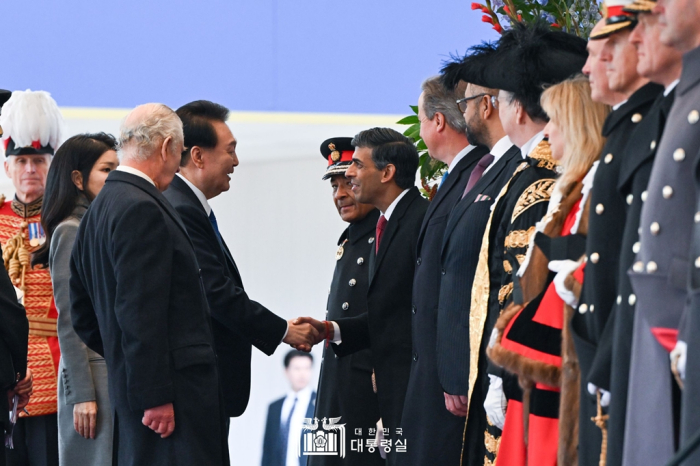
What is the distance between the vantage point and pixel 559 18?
2.94 metres

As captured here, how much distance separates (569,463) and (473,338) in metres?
0.72

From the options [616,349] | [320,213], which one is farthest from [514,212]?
[320,213]

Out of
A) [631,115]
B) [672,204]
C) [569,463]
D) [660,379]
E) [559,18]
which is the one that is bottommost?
[569,463]

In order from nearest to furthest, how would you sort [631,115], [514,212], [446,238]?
[631,115] → [514,212] → [446,238]

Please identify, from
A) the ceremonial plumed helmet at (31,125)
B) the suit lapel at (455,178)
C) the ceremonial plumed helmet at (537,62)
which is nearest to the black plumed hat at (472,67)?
the ceremonial plumed helmet at (537,62)

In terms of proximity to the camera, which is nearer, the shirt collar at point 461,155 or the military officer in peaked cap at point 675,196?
the military officer in peaked cap at point 675,196

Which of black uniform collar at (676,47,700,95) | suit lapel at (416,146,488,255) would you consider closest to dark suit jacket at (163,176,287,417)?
suit lapel at (416,146,488,255)

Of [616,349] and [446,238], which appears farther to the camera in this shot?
[446,238]

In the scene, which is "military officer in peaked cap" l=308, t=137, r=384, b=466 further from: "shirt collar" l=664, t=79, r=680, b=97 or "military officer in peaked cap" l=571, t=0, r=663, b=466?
"shirt collar" l=664, t=79, r=680, b=97

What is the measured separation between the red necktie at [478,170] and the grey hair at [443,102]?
0.23 metres

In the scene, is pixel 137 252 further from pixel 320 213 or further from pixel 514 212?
pixel 320 213

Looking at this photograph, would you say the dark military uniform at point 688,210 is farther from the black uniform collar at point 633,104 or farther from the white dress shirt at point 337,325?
the white dress shirt at point 337,325

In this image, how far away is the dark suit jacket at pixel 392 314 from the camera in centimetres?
329

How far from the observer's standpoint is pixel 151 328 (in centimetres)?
253
